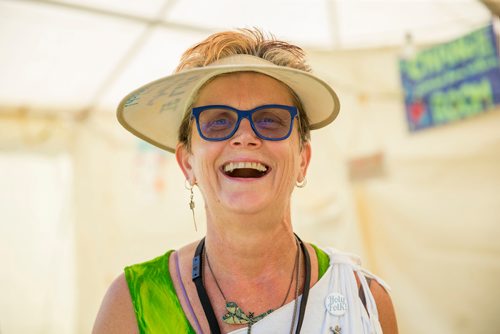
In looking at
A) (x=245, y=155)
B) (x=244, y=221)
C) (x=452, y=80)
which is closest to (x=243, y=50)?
(x=245, y=155)

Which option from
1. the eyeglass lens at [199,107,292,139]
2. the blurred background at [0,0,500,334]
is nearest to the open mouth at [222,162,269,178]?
the eyeglass lens at [199,107,292,139]

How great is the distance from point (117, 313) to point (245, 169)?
707 millimetres

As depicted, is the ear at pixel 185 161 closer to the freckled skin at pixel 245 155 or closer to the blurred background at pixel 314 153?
the freckled skin at pixel 245 155

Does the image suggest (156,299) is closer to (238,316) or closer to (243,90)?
(238,316)

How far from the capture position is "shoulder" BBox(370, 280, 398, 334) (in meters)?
1.75

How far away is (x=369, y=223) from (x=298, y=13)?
2.45m

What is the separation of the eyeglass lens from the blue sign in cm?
304

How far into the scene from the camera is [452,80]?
4.19 metres

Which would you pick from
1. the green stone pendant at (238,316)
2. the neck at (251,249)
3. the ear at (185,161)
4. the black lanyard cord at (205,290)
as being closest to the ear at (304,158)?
the neck at (251,249)

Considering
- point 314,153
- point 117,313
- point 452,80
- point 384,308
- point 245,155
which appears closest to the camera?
point 245,155

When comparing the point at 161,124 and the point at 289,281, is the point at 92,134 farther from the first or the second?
the point at 289,281

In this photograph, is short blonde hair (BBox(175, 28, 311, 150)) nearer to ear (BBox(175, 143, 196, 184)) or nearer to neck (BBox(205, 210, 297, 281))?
ear (BBox(175, 143, 196, 184))

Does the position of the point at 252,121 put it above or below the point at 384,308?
above

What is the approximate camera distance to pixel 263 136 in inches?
62.0
